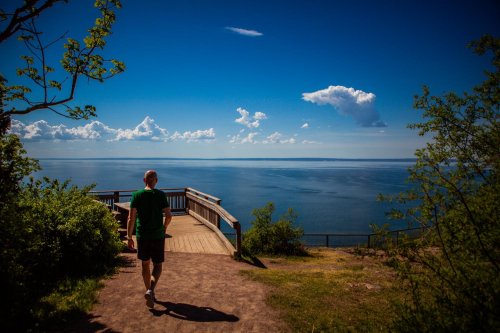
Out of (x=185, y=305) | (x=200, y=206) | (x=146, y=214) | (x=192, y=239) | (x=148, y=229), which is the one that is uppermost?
(x=146, y=214)

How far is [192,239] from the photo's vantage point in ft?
34.3

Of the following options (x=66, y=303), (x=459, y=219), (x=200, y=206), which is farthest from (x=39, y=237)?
(x=200, y=206)

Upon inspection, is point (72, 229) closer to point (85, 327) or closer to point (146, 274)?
point (146, 274)

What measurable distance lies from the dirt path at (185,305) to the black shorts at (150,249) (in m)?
0.86

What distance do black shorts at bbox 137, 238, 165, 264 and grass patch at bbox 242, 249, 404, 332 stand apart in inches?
92.3

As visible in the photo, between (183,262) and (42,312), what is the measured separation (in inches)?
148

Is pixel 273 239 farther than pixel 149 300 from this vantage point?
Yes

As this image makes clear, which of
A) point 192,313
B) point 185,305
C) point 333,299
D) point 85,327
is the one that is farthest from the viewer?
point 333,299

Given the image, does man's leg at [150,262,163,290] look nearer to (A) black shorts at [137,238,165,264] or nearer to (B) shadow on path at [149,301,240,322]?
(A) black shorts at [137,238,165,264]

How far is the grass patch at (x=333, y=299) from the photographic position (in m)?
4.83

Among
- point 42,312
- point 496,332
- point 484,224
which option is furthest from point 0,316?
point 484,224

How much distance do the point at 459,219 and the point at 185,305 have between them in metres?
4.49

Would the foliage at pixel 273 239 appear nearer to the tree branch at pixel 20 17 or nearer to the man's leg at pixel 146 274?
the man's leg at pixel 146 274

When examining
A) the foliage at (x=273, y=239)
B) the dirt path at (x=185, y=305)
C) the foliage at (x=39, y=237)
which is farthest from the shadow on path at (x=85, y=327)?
the foliage at (x=273, y=239)
